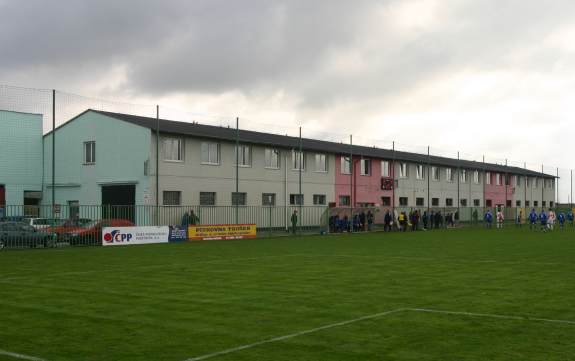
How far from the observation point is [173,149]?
4197 cm

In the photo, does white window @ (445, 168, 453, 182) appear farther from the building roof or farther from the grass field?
the grass field

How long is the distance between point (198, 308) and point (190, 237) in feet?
83.4

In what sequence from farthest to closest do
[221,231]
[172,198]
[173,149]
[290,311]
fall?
1. [173,149]
2. [172,198]
3. [221,231]
4. [290,311]

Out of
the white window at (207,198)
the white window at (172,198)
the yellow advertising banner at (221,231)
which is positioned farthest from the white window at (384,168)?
the white window at (172,198)

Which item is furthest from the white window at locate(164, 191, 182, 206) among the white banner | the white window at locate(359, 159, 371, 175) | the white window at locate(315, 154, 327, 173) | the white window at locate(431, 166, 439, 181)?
the white window at locate(431, 166, 439, 181)

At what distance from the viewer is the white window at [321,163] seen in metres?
52.8

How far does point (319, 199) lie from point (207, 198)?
12.3 meters

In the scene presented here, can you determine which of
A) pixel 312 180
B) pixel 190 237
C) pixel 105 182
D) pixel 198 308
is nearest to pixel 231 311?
pixel 198 308

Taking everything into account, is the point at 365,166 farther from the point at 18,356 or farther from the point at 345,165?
the point at 18,356

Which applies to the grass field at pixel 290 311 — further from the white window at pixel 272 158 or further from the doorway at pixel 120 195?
the white window at pixel 272 158

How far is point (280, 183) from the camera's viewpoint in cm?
4916

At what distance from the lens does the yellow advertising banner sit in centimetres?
3655

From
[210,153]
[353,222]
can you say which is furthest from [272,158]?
[353,222]

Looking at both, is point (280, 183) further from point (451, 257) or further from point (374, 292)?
point (374, 292)
